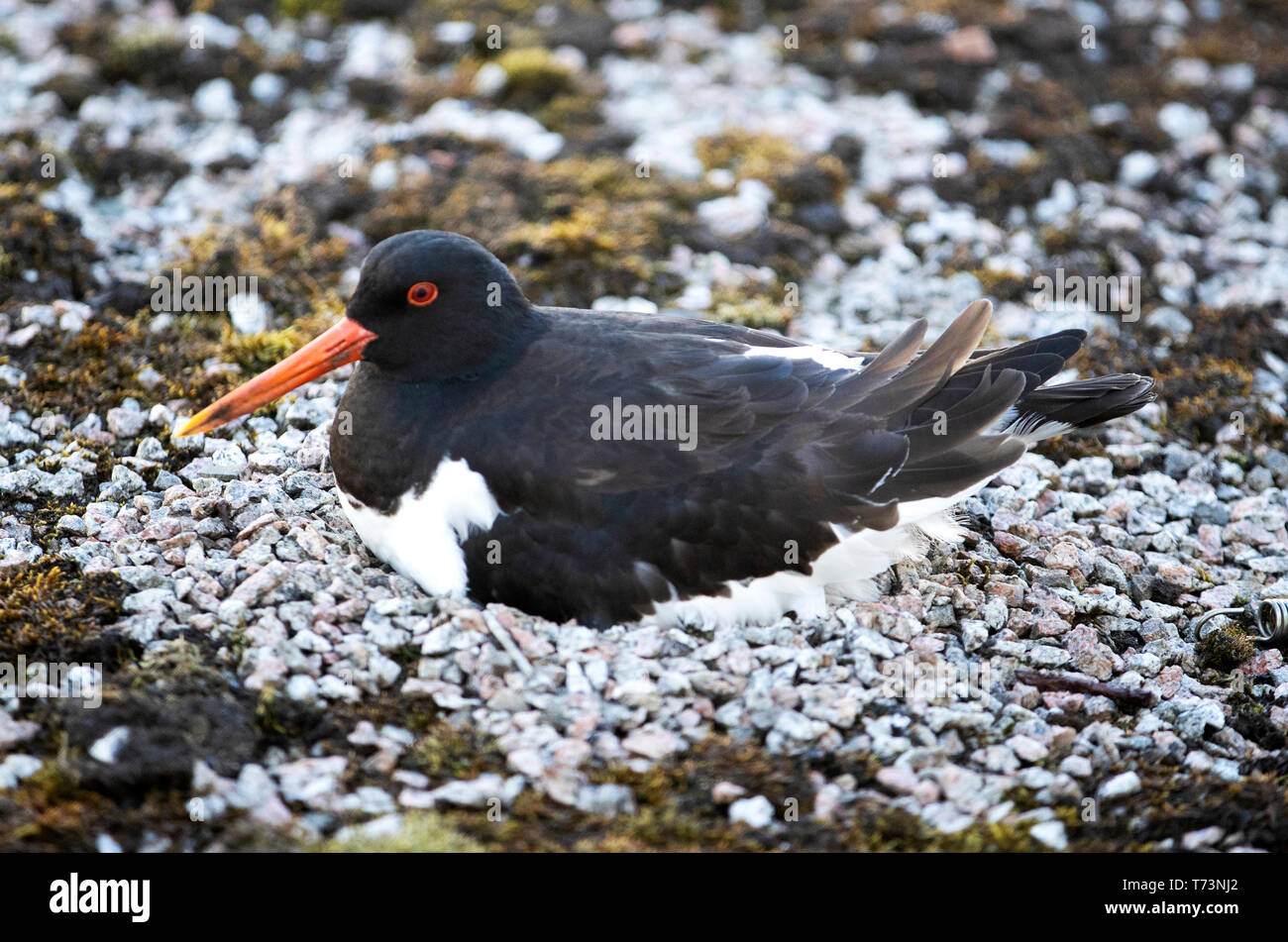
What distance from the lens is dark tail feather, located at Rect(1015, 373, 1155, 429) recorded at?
5.73 meters

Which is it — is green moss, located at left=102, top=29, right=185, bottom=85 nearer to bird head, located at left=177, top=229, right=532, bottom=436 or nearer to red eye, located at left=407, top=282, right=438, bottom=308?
bird head, located at left=177, top=229, right=532, bottom=436

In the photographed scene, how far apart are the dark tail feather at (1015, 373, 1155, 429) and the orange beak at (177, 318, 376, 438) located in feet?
9.84

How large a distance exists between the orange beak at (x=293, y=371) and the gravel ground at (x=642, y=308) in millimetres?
512

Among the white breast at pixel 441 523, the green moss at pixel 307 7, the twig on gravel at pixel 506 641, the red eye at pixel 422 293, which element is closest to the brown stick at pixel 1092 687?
the twig on gravel at pixel 506 641

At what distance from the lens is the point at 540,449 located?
524cm

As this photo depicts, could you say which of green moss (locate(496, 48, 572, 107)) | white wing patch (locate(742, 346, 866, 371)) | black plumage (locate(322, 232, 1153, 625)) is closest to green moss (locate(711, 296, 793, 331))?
white wing patch (locate(742, 346, 866, 371))

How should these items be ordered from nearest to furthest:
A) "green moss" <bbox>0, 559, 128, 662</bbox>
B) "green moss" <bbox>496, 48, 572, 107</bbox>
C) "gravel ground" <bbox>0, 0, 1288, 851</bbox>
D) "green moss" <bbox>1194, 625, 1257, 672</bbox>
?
"gravel ground" <bbox>0, 0, 1288, 851</bbox> → "green moss" <bbox>0, 559, 128, 662</bbox> → "green moss" <bbox>1194, 625, 1257, 672</bbox> → "green moss" <bbox>496, 48, 572, 107</bbox>

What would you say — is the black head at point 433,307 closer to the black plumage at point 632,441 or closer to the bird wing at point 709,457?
the black plumage at point 632,441

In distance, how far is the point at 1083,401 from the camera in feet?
18.9

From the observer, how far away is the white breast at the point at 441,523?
531cm

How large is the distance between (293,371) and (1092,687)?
12.2 ft

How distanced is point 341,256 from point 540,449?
12.0ft
